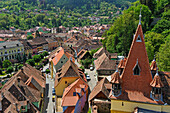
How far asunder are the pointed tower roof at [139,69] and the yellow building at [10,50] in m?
75.4

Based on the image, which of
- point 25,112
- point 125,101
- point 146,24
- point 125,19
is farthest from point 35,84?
point 146,24

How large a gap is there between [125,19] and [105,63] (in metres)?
21.6

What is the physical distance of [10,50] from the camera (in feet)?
285

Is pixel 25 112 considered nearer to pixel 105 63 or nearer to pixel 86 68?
pixel 105 63

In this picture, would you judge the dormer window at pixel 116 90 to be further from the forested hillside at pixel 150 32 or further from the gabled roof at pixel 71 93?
the forested hillside at pixel 150 32

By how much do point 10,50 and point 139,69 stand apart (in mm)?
77918

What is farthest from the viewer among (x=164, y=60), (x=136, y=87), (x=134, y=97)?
(x=164, y=60)

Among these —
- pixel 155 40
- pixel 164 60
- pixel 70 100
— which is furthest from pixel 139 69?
pixel 155 40

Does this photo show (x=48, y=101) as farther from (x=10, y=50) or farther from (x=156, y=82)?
(x=10, y=50)

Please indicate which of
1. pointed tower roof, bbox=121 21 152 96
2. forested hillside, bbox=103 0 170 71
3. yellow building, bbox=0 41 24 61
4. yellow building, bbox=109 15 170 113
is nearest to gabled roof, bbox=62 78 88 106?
yellow building, bbox=109 15 170 113

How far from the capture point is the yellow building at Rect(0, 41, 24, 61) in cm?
8429

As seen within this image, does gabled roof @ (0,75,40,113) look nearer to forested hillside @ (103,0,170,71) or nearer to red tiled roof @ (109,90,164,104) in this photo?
red tiled roof @ (109,90,164,104)

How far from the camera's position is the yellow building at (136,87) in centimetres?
2135

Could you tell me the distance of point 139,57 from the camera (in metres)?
22.2
